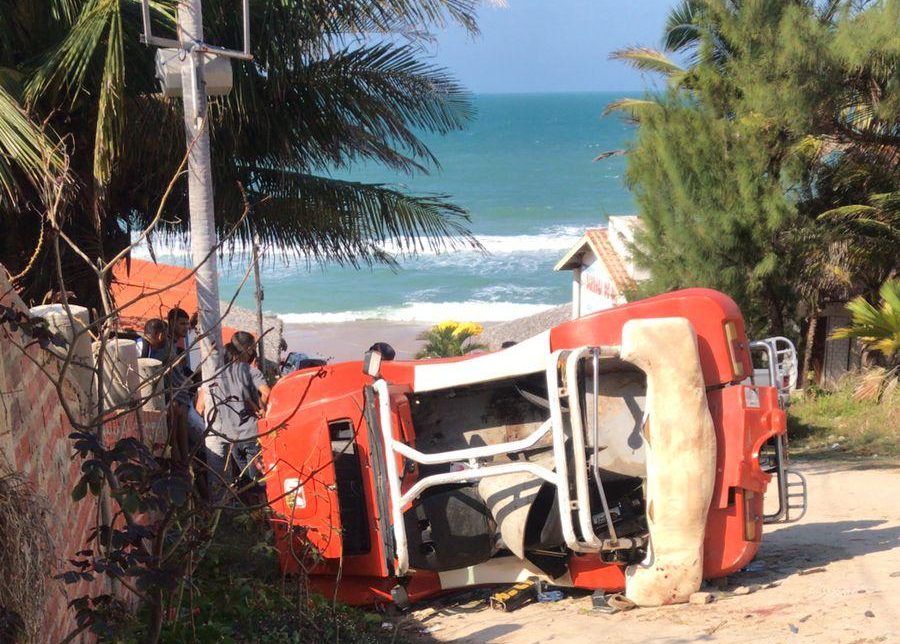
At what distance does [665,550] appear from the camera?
19.8 feet

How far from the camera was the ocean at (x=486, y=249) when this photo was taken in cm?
4662

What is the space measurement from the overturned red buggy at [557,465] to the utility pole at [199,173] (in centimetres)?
79

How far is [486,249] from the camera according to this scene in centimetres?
4153

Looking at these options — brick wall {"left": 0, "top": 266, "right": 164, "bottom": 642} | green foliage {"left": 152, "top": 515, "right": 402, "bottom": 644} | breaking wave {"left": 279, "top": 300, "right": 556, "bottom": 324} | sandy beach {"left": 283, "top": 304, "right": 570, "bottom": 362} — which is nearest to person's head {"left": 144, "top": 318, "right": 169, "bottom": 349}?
green foliage {"left": 152, "top": 515, "right": 402, "bottom": 644}

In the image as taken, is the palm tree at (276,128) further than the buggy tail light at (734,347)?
Yes

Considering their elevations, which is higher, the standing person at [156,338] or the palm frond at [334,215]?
the palm frond at [334,215]

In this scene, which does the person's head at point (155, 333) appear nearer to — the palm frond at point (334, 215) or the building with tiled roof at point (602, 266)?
the palm frond at point (334, 215)

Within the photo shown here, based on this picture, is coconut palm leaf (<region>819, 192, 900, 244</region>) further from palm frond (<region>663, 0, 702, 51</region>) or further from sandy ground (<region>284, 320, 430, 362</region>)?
sandy ground (<region>284, 320, 430, 362</region>)

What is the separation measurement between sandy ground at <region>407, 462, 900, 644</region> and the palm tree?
4.42 m

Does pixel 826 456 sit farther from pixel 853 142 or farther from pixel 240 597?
pixel 240 597

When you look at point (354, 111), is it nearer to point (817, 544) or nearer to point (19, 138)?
point (19, 138)

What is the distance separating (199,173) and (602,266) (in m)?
19.8

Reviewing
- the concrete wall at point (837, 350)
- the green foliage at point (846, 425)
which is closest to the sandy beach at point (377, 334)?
the concrete wall at point (837, 350)

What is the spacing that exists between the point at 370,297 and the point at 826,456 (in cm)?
3732
